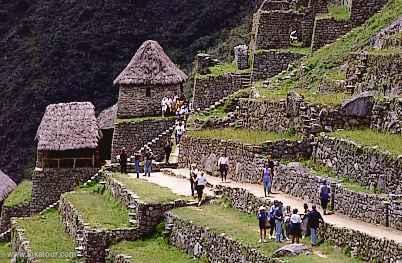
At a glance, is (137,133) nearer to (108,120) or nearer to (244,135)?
(108,120)

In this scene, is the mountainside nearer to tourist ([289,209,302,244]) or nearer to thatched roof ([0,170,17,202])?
thatched roof ([0,170,17,202])

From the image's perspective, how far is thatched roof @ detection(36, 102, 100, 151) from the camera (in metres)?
35.5

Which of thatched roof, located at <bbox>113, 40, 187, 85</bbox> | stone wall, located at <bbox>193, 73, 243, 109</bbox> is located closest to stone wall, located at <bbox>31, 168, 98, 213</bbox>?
thatched roof, located at <bbox>113, 40, 187, 85</bbox>

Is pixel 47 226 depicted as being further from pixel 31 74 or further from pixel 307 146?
→ pixel 31 74

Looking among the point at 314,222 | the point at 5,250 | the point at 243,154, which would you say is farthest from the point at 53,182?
the point at 314,222

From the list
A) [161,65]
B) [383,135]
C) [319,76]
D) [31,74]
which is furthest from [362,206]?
[31,74]

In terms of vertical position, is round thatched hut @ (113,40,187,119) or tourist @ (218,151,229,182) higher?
round thatched hut @ (113,40,187,119)

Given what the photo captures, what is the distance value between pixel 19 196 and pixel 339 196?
18.9m

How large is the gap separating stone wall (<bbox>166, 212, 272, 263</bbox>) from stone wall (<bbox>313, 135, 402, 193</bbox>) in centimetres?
273

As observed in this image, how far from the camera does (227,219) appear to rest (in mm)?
22469

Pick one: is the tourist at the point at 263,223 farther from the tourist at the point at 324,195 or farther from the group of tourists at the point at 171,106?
the group of tourists at the point at 171,106

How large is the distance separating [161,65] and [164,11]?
3837 centimetres

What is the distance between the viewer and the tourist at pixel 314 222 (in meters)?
19.2

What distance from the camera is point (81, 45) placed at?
241ft
